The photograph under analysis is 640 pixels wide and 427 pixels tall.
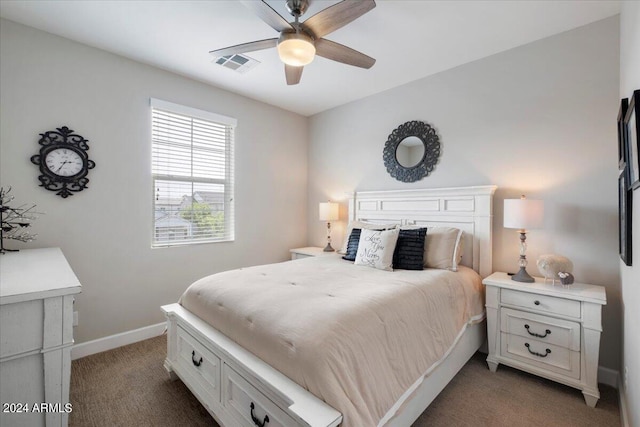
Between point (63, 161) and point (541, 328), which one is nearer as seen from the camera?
point (541, 328)

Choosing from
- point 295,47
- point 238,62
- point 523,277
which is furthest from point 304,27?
point 523,277

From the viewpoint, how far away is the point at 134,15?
2.18 metres

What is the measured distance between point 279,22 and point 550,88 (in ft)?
7.61

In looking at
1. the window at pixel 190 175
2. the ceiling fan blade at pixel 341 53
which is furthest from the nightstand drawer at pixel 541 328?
the window at pixel 190 175

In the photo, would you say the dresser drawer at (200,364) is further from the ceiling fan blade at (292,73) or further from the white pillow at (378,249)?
the ceiling fan blade at (292,73)

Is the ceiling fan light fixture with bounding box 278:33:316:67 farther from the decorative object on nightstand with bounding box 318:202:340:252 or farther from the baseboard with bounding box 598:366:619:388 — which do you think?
the baseboard with bounding box 598:366:619:388

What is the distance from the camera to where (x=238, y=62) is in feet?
9.42

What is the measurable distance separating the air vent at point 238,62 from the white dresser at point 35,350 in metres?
2.42

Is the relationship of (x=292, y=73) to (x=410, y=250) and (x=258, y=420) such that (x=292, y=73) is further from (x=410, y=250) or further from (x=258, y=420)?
(x=258, y=420)

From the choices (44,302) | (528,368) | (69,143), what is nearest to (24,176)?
(69,143)

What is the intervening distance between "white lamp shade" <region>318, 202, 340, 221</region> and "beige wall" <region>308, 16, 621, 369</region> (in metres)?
0.98

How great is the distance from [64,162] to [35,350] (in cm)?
203

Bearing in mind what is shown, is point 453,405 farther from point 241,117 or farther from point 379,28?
point 241,117

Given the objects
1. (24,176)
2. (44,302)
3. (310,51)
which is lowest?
(44,302)
